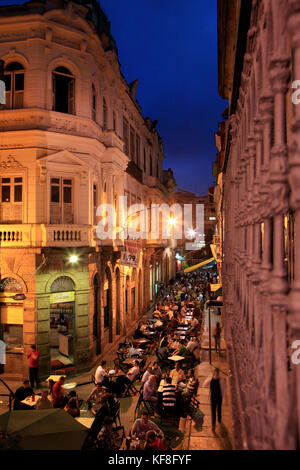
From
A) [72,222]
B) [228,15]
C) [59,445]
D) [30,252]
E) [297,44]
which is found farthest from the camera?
[72,222]

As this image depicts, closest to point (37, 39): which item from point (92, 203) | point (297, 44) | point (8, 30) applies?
point (8, 30)

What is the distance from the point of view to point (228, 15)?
7156mm

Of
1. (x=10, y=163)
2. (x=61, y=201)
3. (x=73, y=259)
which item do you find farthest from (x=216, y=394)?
(x=10, y=163)

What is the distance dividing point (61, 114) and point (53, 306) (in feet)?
29.2

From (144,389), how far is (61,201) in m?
8.98

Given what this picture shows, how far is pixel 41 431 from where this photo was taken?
19.9 feet

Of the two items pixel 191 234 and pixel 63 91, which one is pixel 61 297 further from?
pixel 191 234

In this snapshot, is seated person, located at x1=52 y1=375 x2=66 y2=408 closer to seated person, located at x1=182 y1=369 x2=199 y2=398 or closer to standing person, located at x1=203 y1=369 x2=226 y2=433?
seated person, located at x1=182 y1=369 x2=199 y2=398

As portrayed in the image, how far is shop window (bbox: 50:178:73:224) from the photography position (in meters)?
16.1

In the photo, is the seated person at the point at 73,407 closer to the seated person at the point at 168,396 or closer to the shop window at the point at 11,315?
the seated person at the point at 168,396

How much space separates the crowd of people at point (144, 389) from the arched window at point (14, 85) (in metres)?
10.6

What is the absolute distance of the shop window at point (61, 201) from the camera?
16136 millimetres
